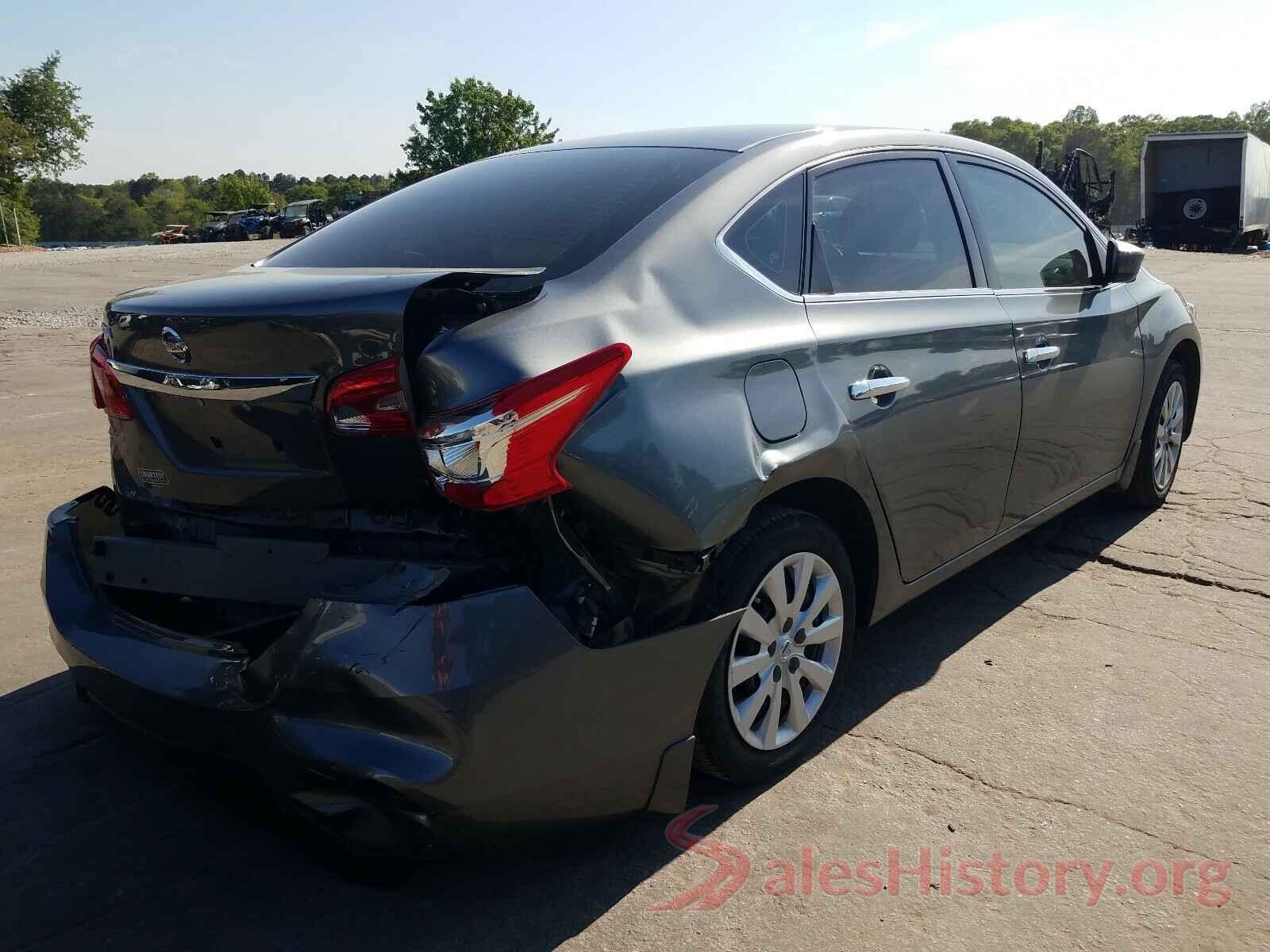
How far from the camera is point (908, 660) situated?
3.64 metres

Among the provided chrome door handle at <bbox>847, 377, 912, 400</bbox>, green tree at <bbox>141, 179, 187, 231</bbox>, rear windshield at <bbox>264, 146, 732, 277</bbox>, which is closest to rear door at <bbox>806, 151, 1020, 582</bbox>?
chrome door handle at <bbox>847, 377, 912, 400</bbox>

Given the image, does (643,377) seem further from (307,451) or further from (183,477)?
(183,477)

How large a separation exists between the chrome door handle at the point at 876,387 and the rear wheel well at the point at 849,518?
25cm

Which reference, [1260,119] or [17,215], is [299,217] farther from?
[1260,119]

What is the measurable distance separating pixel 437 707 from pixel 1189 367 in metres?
4.54

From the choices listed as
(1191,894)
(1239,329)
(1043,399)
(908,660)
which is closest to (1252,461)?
(1043,399)

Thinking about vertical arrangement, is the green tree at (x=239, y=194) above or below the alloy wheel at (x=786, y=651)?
above

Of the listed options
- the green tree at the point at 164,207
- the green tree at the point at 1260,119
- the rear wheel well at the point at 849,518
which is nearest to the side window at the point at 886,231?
the rear wheel well at the point at 849,518

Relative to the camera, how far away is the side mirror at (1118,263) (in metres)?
4.41

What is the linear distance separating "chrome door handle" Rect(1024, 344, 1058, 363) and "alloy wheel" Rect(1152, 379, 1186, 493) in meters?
1.41

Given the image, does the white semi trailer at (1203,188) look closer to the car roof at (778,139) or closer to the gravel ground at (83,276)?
the gravel ground at (83,276)

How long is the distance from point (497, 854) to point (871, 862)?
878mm

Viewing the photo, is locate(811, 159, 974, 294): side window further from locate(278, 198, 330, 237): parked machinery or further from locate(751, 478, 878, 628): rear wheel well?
locate(278, 198, 330, 237): parked machinery

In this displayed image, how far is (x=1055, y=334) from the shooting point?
389 centimetres
